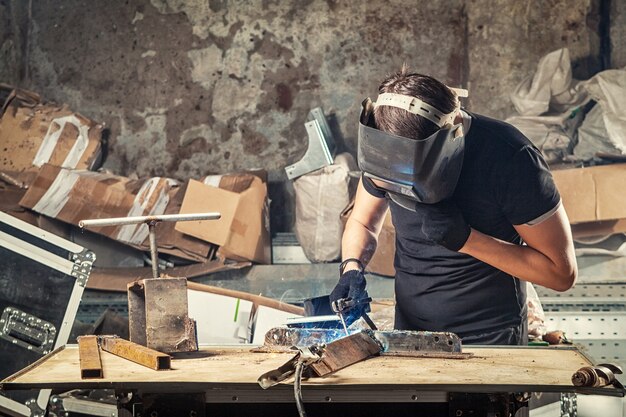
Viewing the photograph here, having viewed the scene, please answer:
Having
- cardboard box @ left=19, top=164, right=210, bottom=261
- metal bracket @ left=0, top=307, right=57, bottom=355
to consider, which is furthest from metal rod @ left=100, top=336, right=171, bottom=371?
cardboard box @ left=19, top=164, right=210, bottom=261

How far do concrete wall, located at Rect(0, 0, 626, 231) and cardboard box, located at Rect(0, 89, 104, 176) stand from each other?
0.20 metres

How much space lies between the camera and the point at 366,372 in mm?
2326

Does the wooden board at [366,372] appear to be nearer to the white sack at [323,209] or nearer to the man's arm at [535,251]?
the man's arm at [535,251]

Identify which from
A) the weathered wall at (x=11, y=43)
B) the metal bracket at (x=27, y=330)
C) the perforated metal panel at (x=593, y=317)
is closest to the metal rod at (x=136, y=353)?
the metal bracket at (x=27, y=330)

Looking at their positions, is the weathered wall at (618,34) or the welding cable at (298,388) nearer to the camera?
the welding cable at (298,388)

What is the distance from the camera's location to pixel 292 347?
2.64 metres

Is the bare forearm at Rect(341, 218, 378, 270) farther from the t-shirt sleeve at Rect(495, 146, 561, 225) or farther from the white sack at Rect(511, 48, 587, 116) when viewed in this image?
the white sack at Rect(511, 48, 587, 116)

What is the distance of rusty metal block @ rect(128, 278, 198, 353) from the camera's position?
255 cm

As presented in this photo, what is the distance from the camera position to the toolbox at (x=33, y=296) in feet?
13.1

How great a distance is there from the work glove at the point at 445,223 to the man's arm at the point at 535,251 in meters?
0.04

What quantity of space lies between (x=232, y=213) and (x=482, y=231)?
212 cm

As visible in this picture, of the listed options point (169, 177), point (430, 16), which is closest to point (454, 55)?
point (430, 16)

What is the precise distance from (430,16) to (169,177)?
5.79 ft

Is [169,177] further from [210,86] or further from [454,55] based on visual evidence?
[454,55]
